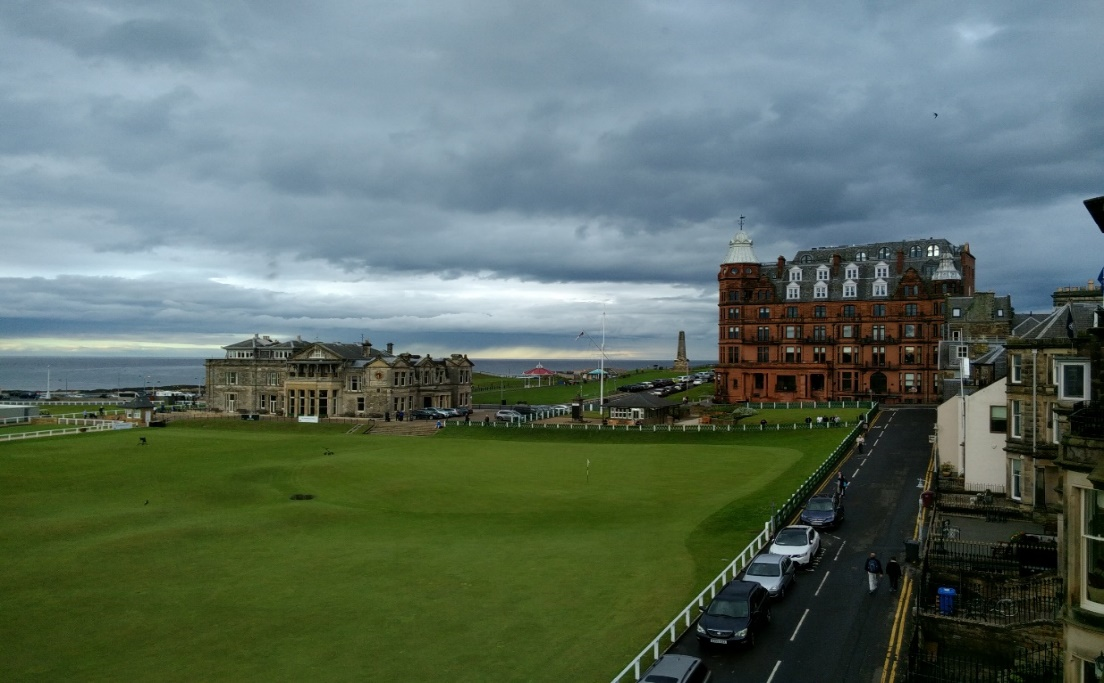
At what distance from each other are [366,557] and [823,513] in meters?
22.1

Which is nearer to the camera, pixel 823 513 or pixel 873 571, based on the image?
pixel 873 571

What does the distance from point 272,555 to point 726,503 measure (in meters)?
24.3

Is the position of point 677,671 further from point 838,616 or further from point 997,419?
point 997,419

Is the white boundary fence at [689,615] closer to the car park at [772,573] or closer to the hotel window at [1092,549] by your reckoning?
the car park at [772,573]

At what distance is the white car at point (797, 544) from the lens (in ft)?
97.5

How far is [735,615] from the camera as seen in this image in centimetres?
2247

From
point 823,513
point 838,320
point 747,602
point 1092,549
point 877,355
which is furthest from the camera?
point 838,320

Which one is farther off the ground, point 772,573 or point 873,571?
point 873,571

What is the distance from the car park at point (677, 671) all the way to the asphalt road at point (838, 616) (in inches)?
69.0

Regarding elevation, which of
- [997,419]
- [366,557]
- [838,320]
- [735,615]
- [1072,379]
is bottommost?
[366,557]

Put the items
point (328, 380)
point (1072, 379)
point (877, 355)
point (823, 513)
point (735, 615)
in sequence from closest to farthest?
1. point (735, 615)
2. point (1072, 379)
3. point (823, 513)
4. point (877, 355)
5. point (328, 380)

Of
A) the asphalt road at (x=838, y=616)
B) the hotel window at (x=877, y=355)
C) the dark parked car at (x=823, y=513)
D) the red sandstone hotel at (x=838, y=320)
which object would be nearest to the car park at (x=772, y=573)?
the asphalt road at (x=838, y=616)

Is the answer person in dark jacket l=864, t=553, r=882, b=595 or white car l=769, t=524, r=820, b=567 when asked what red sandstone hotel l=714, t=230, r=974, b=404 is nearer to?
white car l=769, t=524, r=820, b=567

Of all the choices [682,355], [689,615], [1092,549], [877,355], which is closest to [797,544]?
[689,615]
